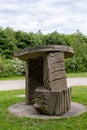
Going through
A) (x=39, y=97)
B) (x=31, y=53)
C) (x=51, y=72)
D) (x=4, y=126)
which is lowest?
(x=4, y=126)

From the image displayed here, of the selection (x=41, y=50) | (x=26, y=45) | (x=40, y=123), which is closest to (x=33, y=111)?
(x=40, y=123)

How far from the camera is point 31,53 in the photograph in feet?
21.7

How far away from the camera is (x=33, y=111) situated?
6.80 meters

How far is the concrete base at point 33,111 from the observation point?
629 cm

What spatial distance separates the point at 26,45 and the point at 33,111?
17.4 metres

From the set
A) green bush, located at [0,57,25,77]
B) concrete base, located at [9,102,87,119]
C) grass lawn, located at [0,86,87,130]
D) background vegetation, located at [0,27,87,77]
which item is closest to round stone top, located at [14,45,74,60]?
concrete base, located at [9,102,87,119]

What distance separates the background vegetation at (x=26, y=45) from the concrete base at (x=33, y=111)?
11080 mm

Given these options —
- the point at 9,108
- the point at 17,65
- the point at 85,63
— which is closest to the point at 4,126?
the point at 9,108

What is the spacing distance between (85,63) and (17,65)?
19.2ft

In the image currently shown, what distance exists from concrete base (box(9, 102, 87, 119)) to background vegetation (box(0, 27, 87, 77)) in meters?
11.1

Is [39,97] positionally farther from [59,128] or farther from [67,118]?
[59,128]

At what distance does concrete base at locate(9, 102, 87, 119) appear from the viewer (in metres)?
6.29

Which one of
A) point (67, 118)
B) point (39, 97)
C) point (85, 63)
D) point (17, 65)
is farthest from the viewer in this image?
point (85, 63)

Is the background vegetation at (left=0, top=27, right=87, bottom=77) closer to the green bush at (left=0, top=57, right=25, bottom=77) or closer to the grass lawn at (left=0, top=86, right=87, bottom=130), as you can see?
the green bush at (left=0, top=57, right=25, bottom=77)
